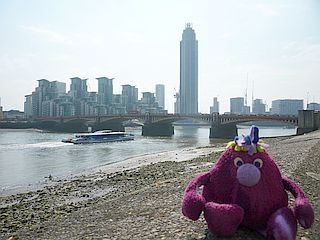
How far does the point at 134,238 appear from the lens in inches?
236

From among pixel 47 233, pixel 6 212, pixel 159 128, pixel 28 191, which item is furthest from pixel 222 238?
pixel 159 128

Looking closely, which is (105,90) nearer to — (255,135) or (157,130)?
(157,130)

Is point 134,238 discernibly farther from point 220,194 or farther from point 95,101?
point 95,101

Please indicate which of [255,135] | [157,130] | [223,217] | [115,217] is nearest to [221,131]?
[157,130]

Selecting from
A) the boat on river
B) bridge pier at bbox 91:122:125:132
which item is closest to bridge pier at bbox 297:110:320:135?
the boat on river

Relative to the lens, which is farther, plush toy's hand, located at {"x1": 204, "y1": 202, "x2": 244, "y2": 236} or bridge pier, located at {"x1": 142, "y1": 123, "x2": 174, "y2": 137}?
bridge pier, located at {"x1": 142, "y1": 123, "x2": 174, "y2": 137}

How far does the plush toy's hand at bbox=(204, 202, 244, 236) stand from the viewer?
493cm

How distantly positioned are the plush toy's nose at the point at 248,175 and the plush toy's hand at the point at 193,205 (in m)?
0.61

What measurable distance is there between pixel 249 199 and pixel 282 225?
484 millimetres

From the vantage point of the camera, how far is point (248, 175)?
5.02 metres

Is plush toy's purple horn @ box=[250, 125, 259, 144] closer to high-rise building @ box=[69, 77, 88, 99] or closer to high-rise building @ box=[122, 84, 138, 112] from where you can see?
high-rise building @ box=[69, 77, 88, 99]

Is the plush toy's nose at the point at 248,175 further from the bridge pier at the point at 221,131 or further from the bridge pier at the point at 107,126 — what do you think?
the bridge pier at the point at 107,126

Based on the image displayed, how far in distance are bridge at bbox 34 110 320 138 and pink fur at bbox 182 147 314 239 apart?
4683cm

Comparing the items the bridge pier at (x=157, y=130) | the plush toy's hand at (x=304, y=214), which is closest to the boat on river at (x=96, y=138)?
the bridge pier at (x=157, y=130)
